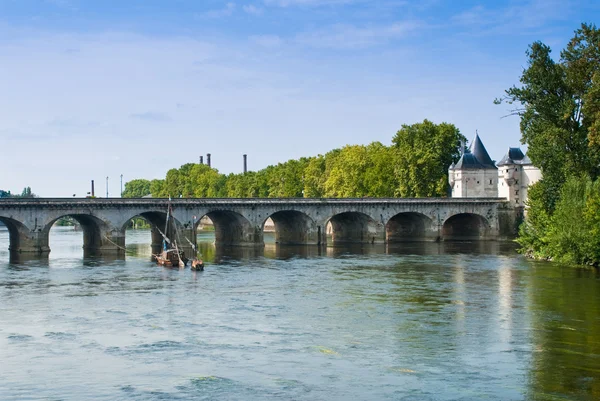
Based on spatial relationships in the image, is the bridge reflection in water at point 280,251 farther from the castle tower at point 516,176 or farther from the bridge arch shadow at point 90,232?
the castle tower at point 516,176

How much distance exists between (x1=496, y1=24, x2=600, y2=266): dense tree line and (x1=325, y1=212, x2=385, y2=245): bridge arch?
102ft

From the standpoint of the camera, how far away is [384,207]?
101812 mm

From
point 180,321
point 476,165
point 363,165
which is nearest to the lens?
point 180,321

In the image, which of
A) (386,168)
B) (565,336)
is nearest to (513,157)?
(386,168)

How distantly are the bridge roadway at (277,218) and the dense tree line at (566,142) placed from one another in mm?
31185

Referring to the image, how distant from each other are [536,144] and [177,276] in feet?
99.1

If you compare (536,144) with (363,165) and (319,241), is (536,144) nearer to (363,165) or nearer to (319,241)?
(319,241)

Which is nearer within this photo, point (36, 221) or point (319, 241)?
point (36, 221)

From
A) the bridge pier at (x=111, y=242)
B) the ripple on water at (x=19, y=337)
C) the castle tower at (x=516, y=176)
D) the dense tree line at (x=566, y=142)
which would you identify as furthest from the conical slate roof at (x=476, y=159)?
the ripple on water at (x=19, y=337)

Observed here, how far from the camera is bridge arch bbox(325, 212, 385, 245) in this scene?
102125 millimetres

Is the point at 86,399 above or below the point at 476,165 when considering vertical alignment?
below

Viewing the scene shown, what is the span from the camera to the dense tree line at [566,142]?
63.7 metres

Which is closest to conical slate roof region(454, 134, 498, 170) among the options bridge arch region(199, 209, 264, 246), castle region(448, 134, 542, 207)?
castle region(448, 134, 542, 207)

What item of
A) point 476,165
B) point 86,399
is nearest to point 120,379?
point 86,399
